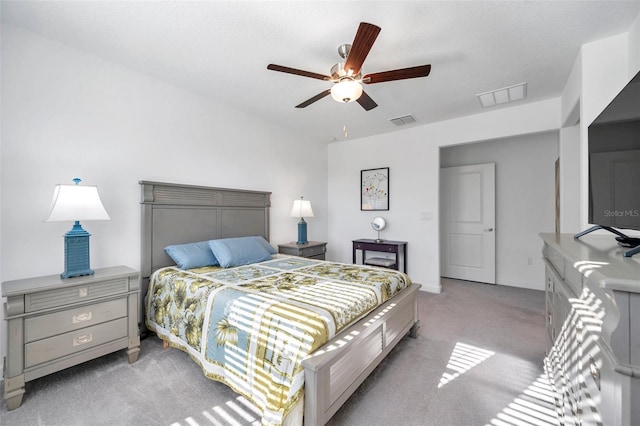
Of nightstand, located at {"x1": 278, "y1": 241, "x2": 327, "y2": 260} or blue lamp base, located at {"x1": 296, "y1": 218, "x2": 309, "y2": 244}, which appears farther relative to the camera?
blue lamp base, located at {"x1": 296, "y1": 218, "x2": 309, "y2": 244}

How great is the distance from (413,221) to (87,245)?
156 inches

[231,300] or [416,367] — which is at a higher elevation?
[231,300]

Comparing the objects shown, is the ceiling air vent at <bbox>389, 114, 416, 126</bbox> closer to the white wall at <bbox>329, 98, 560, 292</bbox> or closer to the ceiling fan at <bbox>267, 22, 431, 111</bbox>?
the white wall at <bbox>329, 98, 560, 292</bbox>

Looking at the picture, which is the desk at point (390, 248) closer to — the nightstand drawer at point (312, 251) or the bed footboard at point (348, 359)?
the nightstand drawer at point (312, 251)

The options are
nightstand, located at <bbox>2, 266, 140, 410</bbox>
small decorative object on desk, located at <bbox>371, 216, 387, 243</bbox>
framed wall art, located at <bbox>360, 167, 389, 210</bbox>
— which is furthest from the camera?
framed wall art, located at <bbox>360, 167, 389, 210</bbox>

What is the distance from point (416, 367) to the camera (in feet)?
7.00

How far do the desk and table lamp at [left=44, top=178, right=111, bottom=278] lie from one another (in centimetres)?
336

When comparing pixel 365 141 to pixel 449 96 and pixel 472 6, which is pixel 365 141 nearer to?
pixel 449 96

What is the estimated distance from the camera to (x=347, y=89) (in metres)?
2.01

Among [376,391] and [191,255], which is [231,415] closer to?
[376,391]

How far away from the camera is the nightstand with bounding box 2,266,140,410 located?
170cm

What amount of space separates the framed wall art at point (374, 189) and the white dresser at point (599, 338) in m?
3.14

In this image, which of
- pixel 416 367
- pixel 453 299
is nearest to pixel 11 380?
pixel 416 367

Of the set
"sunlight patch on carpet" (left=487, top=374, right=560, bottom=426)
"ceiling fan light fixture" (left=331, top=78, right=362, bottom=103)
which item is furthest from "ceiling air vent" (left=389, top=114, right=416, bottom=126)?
"sunlight patch on carpet" (left=487, top=374, right=560, bottom=426)
